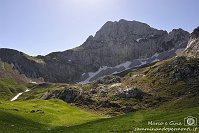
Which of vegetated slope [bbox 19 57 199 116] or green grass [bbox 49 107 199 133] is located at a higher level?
vegetated slope [bbox 19 57 199 116]

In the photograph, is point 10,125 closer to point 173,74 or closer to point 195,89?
point 195,89

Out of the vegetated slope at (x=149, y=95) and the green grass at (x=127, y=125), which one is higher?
the vegetated slope at (x=149, y=95)

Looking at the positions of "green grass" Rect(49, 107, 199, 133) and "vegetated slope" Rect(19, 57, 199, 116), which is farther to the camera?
"vegetated slope" Rect(19, 57, 199, 116)

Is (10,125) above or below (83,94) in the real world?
below

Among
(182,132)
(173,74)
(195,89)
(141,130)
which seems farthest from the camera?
(173,74)

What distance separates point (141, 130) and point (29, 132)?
749 inches

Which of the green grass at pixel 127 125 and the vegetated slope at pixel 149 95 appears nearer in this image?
the green grass at pixel 127 125

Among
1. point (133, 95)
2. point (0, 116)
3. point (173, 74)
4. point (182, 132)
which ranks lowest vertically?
point (182, 132)

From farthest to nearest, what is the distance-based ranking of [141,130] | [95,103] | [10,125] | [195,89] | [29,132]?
[95,103]
[195,89]
[10,125]
[29,132]
[141,130]

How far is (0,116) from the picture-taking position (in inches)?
2345

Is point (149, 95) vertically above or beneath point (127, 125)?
above

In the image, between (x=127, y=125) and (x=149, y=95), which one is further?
(x=149, y=95)

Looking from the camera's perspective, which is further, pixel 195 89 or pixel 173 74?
pixel 173 74

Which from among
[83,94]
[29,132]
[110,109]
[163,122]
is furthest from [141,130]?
[83,94]
